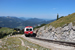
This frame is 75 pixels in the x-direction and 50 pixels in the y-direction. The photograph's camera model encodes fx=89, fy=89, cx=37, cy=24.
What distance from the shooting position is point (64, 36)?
25.9m

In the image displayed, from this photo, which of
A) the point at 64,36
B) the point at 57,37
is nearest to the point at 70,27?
the point at 64,36

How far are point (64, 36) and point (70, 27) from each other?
10.3 ft

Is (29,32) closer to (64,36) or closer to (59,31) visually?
(59,31)

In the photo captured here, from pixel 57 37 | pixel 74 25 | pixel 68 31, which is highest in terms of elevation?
pixel 74 25

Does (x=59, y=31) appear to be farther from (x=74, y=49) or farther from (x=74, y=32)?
(x=74, y=49)

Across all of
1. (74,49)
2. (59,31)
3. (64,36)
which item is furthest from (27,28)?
(74,49)

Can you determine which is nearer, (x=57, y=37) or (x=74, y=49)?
(x=74, y=49)

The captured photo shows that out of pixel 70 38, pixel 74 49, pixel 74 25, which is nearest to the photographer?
pixel 74 49

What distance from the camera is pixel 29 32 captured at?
3741 cm

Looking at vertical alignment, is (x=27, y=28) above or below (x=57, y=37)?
above

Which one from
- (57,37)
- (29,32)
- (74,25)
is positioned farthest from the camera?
(29,32)

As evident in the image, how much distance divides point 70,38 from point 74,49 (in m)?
13.6

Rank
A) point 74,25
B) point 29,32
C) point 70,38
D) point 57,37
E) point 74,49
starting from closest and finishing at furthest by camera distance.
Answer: point 74,49
point 70,38
point 74,25
point 57,37
point 29,32

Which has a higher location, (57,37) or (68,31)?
(68,31)
